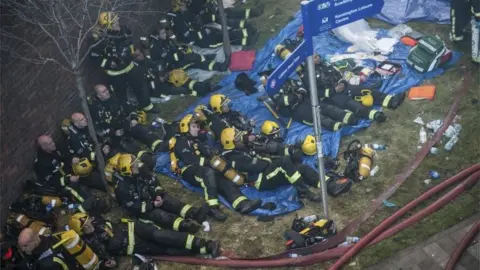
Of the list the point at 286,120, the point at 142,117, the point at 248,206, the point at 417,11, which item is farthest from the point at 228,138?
the point at 417,11

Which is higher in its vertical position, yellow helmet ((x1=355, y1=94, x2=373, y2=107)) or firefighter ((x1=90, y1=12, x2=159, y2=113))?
firefighter ((x1=90, y1=12, x2=159, y2=113))

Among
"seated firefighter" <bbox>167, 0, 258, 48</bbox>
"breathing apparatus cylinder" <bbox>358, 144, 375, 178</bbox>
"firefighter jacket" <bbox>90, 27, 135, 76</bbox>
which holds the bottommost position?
"breathing apparatus cylinder" <bbox>358, 144, 375, 178</bbox>

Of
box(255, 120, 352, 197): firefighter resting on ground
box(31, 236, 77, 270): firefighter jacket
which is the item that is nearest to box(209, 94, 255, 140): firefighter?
box(255, 120, 352, 197): firefighter resting on ground

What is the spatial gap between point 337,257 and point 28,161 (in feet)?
19.1

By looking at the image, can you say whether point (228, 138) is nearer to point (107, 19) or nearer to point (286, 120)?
point (286, 120)

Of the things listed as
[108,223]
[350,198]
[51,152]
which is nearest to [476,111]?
[350,198]

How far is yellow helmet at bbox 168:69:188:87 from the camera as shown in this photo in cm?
1170

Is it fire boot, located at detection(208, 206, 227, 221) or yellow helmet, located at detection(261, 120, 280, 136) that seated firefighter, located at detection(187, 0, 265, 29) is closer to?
yellow helmet, located at detection(261, 120, 280, 136)

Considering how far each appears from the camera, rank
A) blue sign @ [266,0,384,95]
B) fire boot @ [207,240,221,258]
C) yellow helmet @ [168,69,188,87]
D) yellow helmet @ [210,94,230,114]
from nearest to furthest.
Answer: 1. blue sign @ [266,0,384,95]
2. fire boot @ [207,240,221,258]
3. yellow helmet @ [210,94,230,114]
4. yellow helmet @ [168,69,188,87]

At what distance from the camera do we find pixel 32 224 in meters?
8.23

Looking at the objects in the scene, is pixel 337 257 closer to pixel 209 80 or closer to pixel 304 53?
pixel 304 53

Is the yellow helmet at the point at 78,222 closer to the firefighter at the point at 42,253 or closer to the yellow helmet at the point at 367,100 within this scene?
the firefighter at the point at 42,253

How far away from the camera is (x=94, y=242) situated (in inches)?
304

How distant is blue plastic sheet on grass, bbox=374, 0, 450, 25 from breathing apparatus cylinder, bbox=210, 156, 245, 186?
21.2 feet
